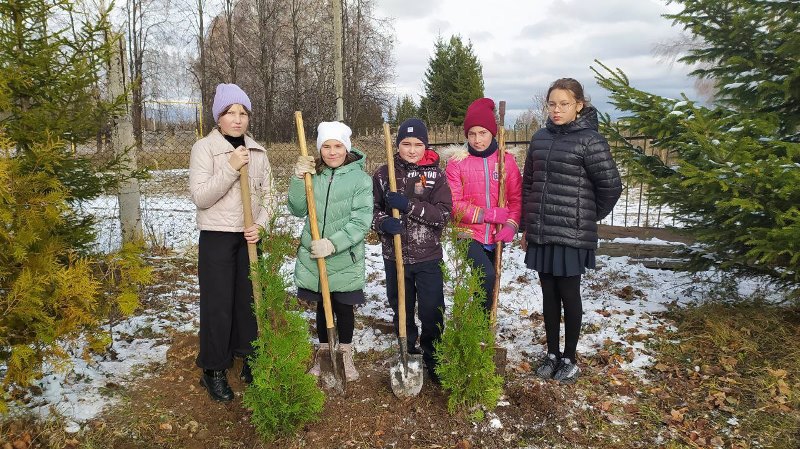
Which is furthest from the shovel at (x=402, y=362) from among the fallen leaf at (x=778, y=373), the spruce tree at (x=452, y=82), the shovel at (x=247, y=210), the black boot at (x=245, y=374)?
the spruce tree at (x=452, y=82)

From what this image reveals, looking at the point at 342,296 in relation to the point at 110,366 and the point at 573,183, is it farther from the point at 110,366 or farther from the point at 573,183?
the point at 110,366

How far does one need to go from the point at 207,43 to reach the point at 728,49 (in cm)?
1924

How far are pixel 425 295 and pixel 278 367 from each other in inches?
46.0

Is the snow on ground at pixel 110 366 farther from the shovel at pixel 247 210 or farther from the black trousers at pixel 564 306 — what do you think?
the black trousers at pixel 564 306

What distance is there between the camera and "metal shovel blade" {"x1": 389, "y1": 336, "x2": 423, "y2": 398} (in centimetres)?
329

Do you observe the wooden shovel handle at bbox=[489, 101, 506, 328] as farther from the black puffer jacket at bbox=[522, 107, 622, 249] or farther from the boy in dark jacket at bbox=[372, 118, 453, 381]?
the boy in dark jacket at bbox=[372, 118, 453, 381]


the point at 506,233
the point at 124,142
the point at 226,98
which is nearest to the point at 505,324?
the point at 506,233

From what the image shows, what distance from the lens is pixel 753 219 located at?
12.4 ft

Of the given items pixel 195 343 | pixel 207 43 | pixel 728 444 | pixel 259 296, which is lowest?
pixel 728 444

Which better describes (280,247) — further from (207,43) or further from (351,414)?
(207,43)

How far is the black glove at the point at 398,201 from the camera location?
3205 millimetres

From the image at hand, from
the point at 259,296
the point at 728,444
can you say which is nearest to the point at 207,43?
the point at 259,296

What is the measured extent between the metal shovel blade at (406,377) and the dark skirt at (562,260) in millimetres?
1090

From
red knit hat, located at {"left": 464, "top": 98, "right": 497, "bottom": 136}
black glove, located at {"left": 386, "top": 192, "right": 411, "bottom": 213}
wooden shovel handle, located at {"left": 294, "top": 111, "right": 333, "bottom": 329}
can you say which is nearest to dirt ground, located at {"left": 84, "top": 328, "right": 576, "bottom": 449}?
wooden shovel handle, located at {"left": 294, "top": 111, "right": 333, "bottom": 329}
